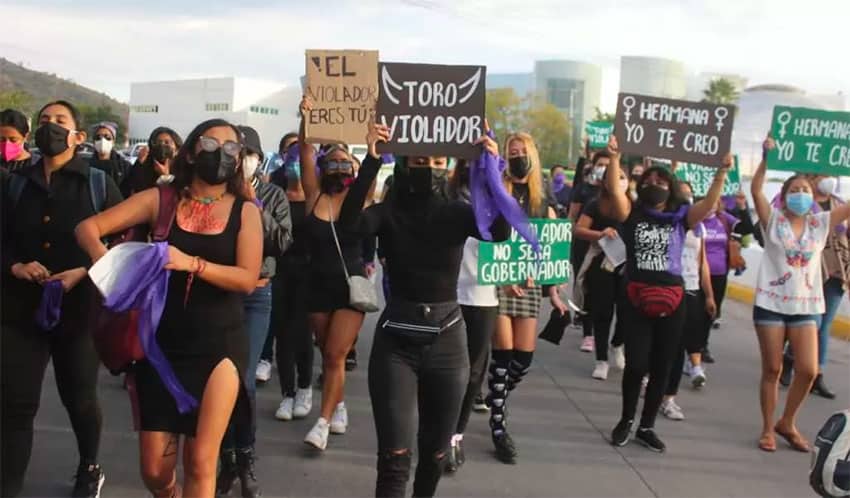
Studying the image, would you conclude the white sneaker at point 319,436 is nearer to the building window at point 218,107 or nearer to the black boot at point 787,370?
the black boot at point 787,370

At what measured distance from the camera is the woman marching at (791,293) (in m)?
5.67

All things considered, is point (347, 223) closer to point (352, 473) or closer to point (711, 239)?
point (352, 473)

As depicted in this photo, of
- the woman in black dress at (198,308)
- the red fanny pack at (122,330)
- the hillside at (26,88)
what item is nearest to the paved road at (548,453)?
the woman in black dress at (198,308)

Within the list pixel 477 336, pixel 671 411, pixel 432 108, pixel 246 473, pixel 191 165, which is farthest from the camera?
pixel 671 411

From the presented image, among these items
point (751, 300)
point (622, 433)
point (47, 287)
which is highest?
point (47, 287)

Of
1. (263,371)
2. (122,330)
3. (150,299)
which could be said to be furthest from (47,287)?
(263,371)

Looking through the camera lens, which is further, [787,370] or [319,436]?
[787,370]

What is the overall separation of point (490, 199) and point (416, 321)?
650 mm

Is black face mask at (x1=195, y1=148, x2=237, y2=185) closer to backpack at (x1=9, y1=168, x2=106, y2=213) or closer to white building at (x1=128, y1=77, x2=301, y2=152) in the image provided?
backpack at (x1=9, y1=168, x2=106, y2=213)

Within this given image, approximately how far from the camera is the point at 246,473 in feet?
14.7

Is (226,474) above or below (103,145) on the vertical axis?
below

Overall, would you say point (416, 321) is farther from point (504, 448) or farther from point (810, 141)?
point (810, 141)

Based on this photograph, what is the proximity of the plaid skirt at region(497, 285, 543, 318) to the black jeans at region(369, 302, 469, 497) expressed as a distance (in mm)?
1620

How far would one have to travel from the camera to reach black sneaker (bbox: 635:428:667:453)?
5586 mm
